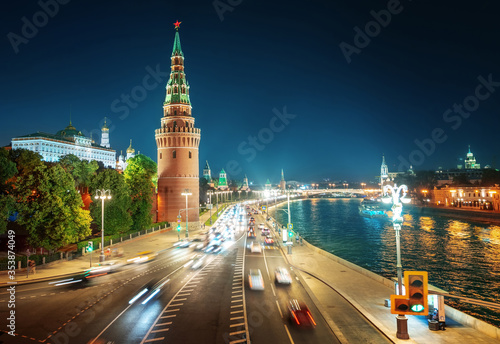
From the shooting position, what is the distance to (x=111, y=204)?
5434 centimetres

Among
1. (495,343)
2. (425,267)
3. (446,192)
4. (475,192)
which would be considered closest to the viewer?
(495,343)

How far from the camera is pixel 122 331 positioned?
62.5ft

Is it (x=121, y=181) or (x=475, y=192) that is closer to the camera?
(x=121, y=181)

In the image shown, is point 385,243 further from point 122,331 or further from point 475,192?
point 475,192

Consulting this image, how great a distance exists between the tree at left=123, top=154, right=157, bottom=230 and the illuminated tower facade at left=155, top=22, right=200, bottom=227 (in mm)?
9125

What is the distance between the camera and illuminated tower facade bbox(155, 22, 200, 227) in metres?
77.4

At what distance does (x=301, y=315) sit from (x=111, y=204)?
41087 millimetres

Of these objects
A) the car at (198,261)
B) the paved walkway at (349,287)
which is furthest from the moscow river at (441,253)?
the car at (198,261)

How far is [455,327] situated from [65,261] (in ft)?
124

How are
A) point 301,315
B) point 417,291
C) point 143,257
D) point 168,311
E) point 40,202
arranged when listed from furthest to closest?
point 143,257
point 40,202
point 168,311
point 301,315
point 417,291

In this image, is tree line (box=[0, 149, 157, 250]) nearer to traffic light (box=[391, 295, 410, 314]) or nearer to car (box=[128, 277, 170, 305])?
car (box=[128, 277, 170, 305])

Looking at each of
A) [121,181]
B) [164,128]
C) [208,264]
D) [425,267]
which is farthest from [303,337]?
[164,128]

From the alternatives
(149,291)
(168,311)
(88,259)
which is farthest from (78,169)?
(168,311)

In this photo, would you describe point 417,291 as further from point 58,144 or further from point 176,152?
point 58,144
